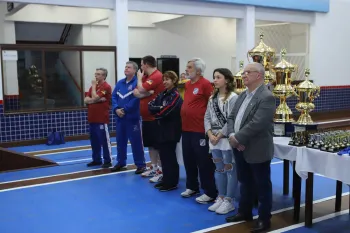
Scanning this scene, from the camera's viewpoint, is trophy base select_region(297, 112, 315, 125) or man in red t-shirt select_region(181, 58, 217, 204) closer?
trophy base select_region(297, 112, 315, 125)

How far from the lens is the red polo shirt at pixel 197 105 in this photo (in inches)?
160

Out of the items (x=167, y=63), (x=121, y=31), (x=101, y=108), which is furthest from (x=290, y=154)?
(x=167, y=63)

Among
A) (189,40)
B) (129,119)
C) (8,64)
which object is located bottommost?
(129,119)

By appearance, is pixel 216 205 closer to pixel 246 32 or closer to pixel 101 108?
pixel 101 108

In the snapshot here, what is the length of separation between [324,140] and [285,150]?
0.38m

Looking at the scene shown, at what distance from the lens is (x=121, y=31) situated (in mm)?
8508

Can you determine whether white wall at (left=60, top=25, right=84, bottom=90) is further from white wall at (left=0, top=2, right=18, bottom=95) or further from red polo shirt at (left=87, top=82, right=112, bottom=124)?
red polo shirt at (left=87, top=82, right=112, bottom=124)

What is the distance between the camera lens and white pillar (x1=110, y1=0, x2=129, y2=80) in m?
8.41

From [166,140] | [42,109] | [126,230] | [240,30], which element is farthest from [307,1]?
[126,230]

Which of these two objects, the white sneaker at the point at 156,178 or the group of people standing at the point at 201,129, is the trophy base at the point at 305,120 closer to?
the group of people standing at the point at 201,129

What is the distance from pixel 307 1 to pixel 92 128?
7.82 meters

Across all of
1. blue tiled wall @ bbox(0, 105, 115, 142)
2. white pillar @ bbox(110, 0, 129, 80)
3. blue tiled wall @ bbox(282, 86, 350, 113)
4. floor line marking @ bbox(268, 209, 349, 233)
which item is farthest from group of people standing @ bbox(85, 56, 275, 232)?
blue tiled wall @ bbox(282, 86, 350, 113)

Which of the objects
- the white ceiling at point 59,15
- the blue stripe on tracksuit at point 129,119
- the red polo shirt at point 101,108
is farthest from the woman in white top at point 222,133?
the white ceiling at point 59,15

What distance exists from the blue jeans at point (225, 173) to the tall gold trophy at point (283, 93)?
1.99ft
